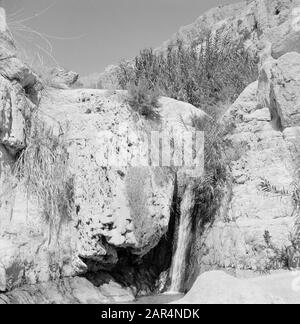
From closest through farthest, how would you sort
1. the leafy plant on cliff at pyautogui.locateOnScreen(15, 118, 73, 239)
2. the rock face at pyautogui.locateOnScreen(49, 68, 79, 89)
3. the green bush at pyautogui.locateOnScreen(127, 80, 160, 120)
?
1. the leafy plant on cliff at pyautogui.locateOnScreen(15, 118, 73, 239)
2. the green bush at pyautogui.locateOnScreen(127, 80, 160, 120)
3. the rock face at pyautogui.locateOnScreen(49, 68, 79, 89)

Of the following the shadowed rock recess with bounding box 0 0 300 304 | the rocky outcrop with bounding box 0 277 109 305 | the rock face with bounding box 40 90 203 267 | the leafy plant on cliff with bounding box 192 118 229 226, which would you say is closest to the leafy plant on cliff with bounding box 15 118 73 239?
the shadowed rock recess with bounding box 0 0 300 304

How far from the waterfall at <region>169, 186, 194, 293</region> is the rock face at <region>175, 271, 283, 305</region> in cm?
390

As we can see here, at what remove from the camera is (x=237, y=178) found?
810cm

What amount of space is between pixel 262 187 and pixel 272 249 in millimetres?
1212

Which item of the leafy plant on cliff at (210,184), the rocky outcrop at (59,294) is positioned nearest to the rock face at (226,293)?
the rocky outcrop at (59,294)

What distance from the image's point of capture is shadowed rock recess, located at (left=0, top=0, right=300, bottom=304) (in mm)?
6539

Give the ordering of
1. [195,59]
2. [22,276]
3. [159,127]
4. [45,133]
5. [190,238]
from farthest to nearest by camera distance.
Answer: [195,59] → [159,127] → [190,238] → [45,133] → [22,276]

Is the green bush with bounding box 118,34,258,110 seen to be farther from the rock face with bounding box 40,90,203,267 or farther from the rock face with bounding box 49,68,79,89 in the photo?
the rock face with bounding box 40,90,203,267

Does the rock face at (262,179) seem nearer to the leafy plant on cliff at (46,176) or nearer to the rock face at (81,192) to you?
the rock face at (81,192)

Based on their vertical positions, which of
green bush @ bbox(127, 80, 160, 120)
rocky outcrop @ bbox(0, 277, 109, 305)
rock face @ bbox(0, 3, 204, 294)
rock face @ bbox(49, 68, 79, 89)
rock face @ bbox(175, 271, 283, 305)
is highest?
rock face @ bbox(49, 68, 79, 89)

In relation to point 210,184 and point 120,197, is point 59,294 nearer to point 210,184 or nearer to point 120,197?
point 120,197
